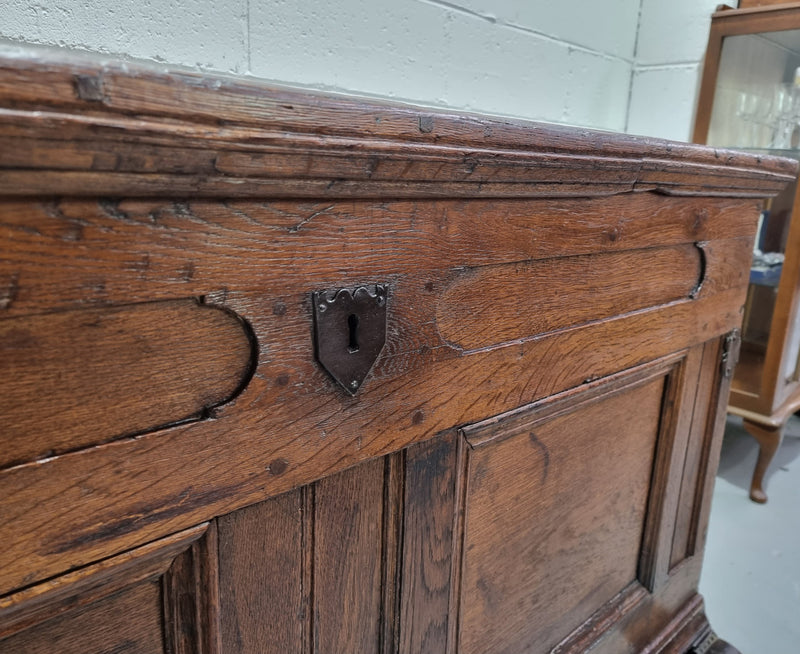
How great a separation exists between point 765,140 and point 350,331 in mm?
1963

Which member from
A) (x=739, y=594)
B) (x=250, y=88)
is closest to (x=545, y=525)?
(x=250, y=88)

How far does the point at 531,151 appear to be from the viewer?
46 cm

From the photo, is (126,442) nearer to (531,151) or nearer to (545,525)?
(531,151)

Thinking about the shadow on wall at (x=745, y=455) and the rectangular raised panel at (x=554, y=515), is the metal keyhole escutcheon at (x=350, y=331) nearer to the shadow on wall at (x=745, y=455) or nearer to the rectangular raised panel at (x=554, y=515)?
the rectangular raised panel at (x=554, y=515)

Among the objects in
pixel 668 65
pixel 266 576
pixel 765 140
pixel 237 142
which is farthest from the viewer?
pixel 765 140

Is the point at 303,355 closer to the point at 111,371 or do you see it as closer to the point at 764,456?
the point at 111,371

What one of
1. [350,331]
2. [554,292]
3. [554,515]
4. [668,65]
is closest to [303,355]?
[350,331]

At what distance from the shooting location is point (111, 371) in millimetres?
328

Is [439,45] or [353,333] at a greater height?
[439,45]

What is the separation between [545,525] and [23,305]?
1.84 ft

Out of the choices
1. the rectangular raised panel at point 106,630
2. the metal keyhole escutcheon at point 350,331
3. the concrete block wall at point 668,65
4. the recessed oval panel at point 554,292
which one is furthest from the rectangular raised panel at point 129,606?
the concrete block wall at point 668,65

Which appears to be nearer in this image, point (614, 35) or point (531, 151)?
point (531, 151)

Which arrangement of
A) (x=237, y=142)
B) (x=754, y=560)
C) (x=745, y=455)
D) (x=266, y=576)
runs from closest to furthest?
(x=237, y=142), (x=266, y=576), (x=754, y=560), (x=745, y=455)

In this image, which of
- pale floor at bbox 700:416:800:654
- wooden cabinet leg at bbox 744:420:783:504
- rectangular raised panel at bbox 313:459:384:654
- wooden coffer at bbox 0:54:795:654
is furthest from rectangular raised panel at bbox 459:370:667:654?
wooden cabinet leg at bbox 744:420:783:504
